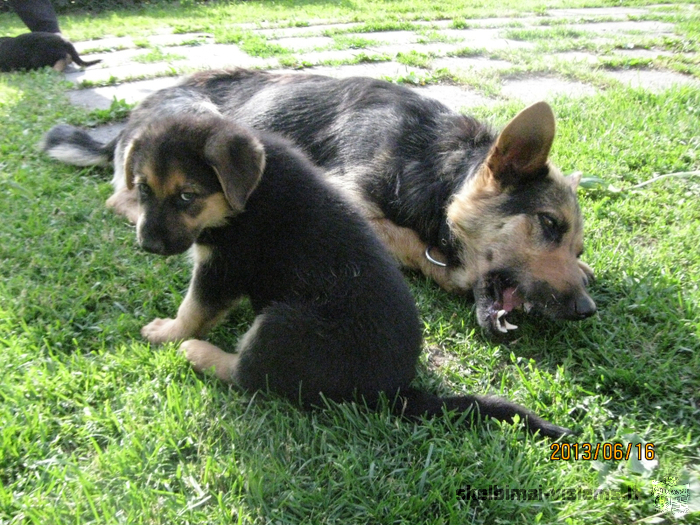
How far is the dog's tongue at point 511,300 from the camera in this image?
354 cm

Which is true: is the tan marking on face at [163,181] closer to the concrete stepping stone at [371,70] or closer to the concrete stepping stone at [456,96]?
the concrete stepping stone at [456,96]

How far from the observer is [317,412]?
258cm

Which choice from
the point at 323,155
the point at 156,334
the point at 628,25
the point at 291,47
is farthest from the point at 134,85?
the point at 628,25

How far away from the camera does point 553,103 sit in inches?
279

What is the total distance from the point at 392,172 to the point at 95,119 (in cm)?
413

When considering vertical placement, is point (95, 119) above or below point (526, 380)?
above

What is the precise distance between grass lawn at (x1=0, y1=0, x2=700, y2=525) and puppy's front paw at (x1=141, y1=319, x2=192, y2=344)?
0.10 m

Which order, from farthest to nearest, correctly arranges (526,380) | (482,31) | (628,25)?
(628,25) → (482,31) → (526,380)

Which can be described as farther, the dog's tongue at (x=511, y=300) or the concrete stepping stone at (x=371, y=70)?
the concrete stepping stone at (x=371, y=70)

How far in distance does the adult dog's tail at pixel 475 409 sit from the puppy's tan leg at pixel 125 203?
2.86 m

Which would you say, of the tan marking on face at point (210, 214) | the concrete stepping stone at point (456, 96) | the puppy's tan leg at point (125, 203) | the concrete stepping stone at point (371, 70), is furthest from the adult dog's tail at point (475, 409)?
the concrete stepping stone at point (371, 70)

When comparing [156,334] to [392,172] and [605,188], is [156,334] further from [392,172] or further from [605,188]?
[605,188]

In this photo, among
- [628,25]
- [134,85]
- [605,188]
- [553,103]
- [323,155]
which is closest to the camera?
[323,155]

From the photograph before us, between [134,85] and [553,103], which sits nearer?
[553,103]
